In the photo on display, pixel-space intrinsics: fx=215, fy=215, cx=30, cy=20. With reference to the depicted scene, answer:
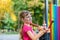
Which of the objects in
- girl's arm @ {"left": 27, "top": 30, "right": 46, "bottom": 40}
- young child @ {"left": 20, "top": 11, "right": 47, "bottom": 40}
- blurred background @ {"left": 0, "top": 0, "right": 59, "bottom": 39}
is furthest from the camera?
blurred background @ {"left": 0, "top": 0, "right": 59, "bottom": 39}

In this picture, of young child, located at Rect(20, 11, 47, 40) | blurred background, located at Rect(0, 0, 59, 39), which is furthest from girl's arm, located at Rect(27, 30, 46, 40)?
blurred background, located at Rect(0, 0, 59, 39)

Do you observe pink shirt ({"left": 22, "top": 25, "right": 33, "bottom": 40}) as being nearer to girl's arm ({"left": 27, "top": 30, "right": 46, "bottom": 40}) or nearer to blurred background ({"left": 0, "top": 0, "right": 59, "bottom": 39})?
girl's arm ({"left": 27, "top": 30, "right": 46, "bottom": 40})

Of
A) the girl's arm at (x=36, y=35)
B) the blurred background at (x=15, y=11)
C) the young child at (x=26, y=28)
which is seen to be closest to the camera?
the girl's arm at (x=36, y=35)

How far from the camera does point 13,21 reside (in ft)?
20.9

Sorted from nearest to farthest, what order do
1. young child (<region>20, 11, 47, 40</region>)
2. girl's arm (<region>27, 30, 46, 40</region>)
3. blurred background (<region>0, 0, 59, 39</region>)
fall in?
girl's arm (<region>27, 30, 46, 40</region>) < young child (<region>20, 11, 47, 40</region>) < blurred background (<region>0, 0, 59, 39</region>)

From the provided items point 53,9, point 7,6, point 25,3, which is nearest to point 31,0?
point 25,3

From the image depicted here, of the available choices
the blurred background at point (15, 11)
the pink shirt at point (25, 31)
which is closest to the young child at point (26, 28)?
the pink shirt at point (25, 31)

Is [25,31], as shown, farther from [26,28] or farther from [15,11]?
[15,11]

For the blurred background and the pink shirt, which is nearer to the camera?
the pink shirt

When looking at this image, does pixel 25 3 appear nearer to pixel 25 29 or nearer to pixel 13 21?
pixel 13 21

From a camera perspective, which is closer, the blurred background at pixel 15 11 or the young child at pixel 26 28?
the young child at pixel 26 28

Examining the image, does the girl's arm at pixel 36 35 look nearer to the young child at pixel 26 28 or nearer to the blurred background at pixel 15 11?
the young child at pixel 26 28

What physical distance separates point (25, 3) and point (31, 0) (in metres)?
0.22

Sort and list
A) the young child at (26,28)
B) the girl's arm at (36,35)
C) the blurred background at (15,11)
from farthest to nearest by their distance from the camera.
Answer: the blurred background at (15,11) < the young child at (26,28) < the girl's arm at (36,35)
